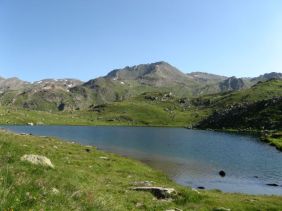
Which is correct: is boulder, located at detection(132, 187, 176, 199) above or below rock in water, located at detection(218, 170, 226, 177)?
above

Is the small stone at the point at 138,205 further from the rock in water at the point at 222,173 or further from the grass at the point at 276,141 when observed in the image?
the grass at the point at 276,141

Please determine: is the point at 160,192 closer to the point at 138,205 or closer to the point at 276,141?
the point at 138,205

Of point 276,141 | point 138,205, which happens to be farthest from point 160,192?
point 276,141

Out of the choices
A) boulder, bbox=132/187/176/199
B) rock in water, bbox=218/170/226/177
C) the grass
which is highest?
the grass

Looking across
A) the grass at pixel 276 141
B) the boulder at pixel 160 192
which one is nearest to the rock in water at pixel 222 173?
the boulder at pixel 160 192

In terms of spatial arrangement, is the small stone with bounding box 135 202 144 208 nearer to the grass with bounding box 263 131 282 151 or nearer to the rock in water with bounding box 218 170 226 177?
the rock in water with bounding box 218 170 226 177

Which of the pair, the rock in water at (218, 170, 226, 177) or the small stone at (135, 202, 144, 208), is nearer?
the small stone at (135, 202, 144, 208)

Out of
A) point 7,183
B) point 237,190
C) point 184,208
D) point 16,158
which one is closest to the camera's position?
point 7,183

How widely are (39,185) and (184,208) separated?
65.8 feet

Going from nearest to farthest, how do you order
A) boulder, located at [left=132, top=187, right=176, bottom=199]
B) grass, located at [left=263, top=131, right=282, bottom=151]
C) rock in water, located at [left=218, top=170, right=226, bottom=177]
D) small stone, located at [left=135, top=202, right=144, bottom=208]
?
small stone, located at [left=135, top=202, right=144, bottom=208] → boulder, located at [left=132, top=187, right=176, bottom=199] → rock in water, located at [left=218, top=170, right=226, bottom=177] → grass, located at [left=263, top=131, right=282, bottom=151]

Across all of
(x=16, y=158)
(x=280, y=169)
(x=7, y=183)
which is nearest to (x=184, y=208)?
(x=16, y=158)

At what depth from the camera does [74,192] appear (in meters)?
14.0

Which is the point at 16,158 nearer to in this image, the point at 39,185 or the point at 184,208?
the point at 39,185

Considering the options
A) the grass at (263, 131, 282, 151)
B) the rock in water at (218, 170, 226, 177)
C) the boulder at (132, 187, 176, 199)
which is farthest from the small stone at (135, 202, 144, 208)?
the grass at (263, 131, 282, 151)
